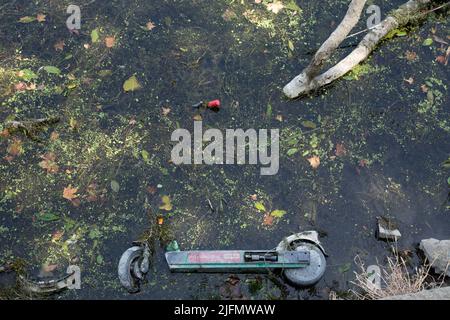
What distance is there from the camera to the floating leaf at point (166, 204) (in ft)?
20.0

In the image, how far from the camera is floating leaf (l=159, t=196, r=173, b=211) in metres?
6.09

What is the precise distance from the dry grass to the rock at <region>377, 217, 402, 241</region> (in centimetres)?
25

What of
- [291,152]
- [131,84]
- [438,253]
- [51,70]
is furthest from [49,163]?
[438,253]

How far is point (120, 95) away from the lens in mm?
6809

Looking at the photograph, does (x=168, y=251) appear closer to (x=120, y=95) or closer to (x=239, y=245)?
(x=239, y=245)

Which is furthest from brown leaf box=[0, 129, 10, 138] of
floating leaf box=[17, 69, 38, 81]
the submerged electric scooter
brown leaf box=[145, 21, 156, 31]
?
brown leaf box=[145, 21, 156, 31]

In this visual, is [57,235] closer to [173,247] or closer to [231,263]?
[173,247]

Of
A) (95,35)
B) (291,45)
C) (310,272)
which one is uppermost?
(95,35)

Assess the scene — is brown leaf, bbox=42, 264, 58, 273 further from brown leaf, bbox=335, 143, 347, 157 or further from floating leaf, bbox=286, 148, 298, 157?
brown leaf, bbox=335, 143, 347, 157

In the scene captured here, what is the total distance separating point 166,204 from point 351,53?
3.07 m

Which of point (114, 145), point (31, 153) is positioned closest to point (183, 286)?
point (114, 145)

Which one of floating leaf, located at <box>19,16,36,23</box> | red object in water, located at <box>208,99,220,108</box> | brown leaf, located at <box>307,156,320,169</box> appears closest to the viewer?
brown leaf, located at <box>307,156,320,169</box>

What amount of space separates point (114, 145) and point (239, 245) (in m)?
1.91

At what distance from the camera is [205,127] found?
660cm
